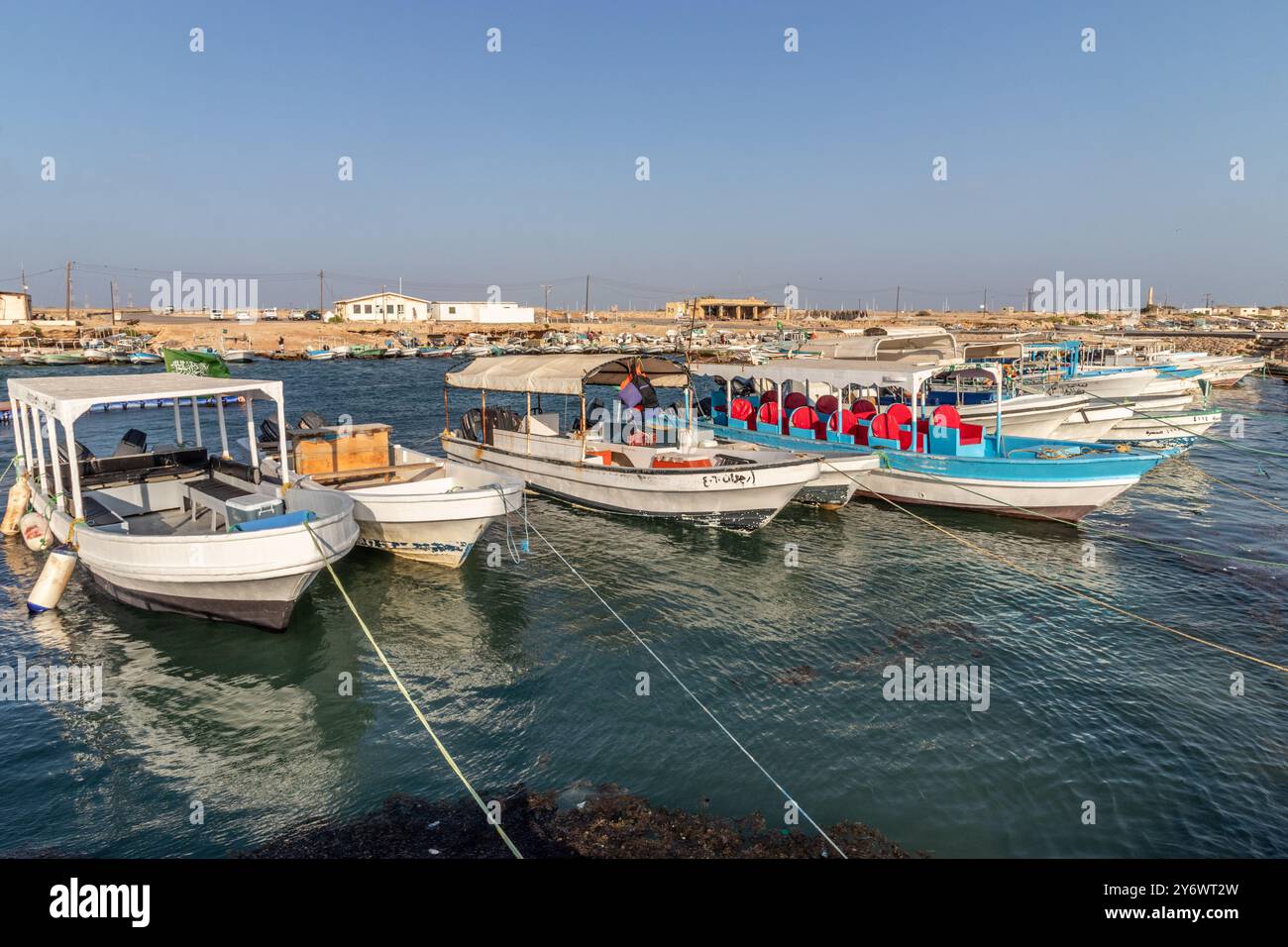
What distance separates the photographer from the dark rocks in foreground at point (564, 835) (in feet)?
26.4

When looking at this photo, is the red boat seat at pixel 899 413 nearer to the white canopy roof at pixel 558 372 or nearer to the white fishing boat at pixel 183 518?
the white canopy roof at pixel 558 372

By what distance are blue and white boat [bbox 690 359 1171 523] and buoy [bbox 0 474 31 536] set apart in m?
17.2

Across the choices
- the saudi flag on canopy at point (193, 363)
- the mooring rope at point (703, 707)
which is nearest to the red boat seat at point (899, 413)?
the mooring rope at point (703, 707)

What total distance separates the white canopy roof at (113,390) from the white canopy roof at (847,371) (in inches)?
460

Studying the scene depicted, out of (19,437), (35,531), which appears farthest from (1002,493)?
(19,437)

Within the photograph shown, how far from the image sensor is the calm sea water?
903cm

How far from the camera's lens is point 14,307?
322ft

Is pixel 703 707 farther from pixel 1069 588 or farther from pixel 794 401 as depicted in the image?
pixel 794 401
